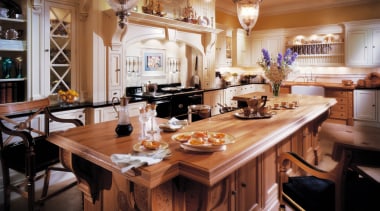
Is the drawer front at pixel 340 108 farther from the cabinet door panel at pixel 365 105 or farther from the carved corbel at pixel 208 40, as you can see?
the carved corbel at pixel 208 40

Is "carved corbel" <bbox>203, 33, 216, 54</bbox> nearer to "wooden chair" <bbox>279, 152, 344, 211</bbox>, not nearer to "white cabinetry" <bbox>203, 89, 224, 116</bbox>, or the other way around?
"white cabinetry" <bbox>203, 89, 224, 116</bbox>

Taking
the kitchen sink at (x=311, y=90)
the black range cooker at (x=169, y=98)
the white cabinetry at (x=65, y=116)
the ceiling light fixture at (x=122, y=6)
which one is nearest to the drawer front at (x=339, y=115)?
the kitchen sink at (x=311, y=90)

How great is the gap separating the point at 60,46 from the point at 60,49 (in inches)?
2.5

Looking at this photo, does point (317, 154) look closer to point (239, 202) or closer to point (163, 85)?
point (239, 202)

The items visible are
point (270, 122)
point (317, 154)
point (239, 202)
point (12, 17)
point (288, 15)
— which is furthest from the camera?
point (288, 15)

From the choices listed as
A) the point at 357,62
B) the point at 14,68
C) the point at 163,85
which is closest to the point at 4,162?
the point at 14,68

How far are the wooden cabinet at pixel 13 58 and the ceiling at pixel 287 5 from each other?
4.86 meters

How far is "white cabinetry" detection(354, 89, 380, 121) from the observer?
239 inches

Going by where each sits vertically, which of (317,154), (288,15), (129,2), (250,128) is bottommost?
(317,154)

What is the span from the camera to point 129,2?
71.1 inches

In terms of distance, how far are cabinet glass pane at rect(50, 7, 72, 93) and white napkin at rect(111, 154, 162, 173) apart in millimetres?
2815

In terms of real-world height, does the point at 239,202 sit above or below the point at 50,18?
below

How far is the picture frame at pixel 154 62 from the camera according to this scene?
16.8 ft

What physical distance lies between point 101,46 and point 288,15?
229 inches
